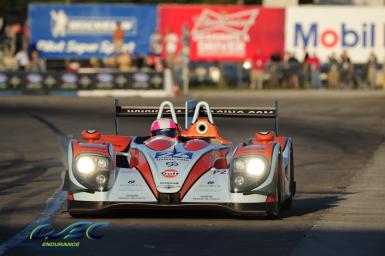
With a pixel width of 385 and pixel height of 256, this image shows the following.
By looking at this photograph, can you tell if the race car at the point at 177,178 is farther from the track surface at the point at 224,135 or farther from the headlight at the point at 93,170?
the track surface at the point at 224,135

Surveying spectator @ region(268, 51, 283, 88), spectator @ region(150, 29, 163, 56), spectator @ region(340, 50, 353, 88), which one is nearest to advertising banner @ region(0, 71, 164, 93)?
spectator @ region(150, 29, 163, 56)

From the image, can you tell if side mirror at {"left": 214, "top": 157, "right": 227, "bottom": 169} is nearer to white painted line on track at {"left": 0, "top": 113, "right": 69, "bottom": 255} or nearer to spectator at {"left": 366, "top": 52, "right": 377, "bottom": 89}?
white painted line on track at {"left": 0, "top": 113, "right": 69, "bottom": 255}

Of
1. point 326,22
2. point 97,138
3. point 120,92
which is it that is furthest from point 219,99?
point 97,138

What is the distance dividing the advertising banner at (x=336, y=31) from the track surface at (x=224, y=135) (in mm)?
A: 6329

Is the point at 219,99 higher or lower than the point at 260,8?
lower

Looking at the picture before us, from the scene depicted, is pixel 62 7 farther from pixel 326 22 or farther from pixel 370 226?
pixel 370 226

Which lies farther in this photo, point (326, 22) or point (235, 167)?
point (326, 22)

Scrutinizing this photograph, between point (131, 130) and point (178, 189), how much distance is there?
1545cm

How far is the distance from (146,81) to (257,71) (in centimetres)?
732

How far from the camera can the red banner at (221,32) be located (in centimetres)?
4875

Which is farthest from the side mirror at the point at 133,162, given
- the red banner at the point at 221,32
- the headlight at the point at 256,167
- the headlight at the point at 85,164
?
the red banner at the point at 221,32

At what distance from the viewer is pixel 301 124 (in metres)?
29.5

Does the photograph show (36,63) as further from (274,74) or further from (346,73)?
(346,73)

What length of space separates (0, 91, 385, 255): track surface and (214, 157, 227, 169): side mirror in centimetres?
52
